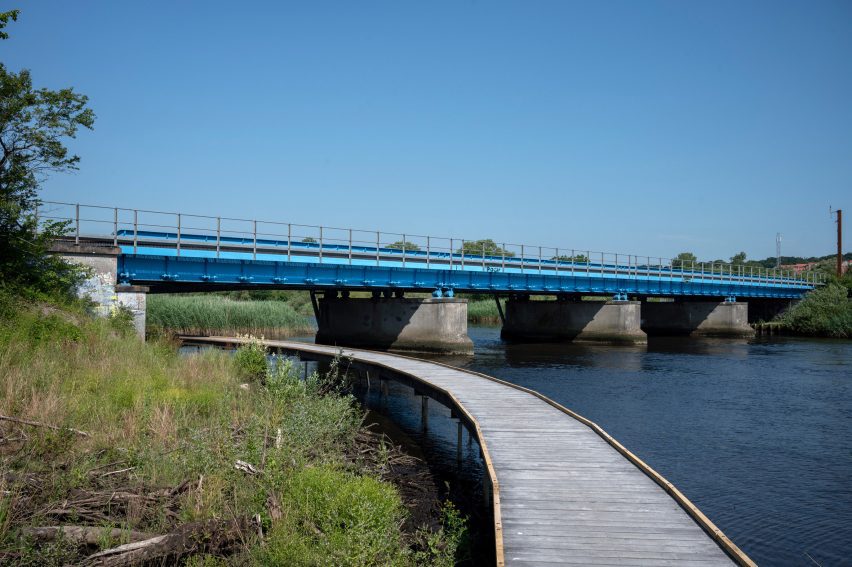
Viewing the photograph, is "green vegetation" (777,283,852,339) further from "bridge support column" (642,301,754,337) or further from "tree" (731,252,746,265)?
"tree" (731,252,746,265)

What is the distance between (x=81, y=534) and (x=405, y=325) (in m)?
30.3

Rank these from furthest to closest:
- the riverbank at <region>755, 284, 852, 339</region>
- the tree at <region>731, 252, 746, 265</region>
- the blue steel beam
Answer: the tree at <region>731, 252, 746, 265</region>, the riverbank at <region>755, 284, 852, 339</region>, the blue steel beam

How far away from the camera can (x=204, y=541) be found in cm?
806

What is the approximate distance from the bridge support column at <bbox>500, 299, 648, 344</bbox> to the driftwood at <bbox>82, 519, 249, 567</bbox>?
43.2 meters

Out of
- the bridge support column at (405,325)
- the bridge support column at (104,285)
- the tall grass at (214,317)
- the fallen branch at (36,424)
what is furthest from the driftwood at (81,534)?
the bridge support column at (405,325)

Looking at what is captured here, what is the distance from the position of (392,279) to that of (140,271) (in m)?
13.5

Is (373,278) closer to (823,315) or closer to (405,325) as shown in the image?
(405,325)

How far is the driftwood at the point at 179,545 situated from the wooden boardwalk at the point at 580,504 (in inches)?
124

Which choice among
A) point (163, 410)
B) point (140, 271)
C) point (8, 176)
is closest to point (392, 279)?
point (140, 271)

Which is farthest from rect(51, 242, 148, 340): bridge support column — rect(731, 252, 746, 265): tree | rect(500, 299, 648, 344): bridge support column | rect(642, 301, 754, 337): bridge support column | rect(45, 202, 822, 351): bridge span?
rect(731, 252, 746, 265): tree

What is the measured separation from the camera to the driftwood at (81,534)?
761 cm

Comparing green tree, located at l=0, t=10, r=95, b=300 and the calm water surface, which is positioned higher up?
green tree, located at l=0, t=10, r=95, b=300

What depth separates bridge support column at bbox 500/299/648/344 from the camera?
4903 centimetres

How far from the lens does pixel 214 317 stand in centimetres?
3878
